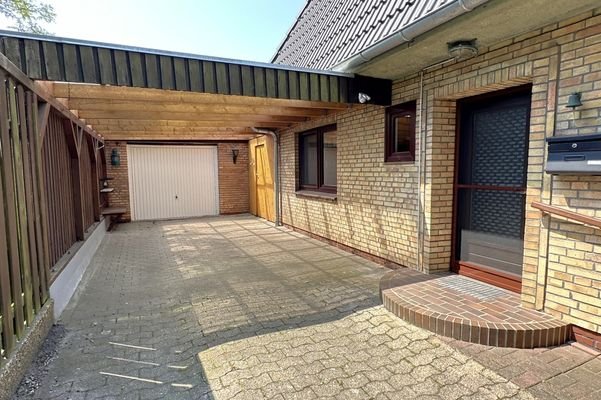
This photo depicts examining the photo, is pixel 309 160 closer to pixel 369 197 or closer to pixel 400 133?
pixel 369 197

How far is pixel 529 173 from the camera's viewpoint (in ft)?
9.45

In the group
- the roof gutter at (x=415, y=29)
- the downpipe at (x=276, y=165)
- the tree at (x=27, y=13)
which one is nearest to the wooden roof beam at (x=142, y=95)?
the roof gutter at (x=415, y=29)

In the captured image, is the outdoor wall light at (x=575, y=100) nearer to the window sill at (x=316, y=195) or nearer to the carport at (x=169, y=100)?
the carport at (x=169, y=100)

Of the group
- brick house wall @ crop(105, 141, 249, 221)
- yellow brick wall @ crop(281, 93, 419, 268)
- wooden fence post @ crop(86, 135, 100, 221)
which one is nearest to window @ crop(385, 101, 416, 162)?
yellow brick wall @ crop(281, 93, 419, 268)

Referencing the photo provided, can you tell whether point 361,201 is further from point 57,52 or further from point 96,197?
point 96,197

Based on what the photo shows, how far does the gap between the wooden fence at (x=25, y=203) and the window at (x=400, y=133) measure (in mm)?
4083

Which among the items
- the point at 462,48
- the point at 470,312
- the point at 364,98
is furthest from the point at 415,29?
the point at 470,312

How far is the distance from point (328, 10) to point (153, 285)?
552cm

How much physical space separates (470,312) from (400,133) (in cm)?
256

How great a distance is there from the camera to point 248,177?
38.0 feet

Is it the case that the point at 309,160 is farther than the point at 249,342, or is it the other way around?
the point at 309,160

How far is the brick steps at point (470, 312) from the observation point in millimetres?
2576

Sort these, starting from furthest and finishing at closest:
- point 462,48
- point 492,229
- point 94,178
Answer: point 94,178, point 492,229, point 462,48

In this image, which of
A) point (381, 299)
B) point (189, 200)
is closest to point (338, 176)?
point (381, 299)
